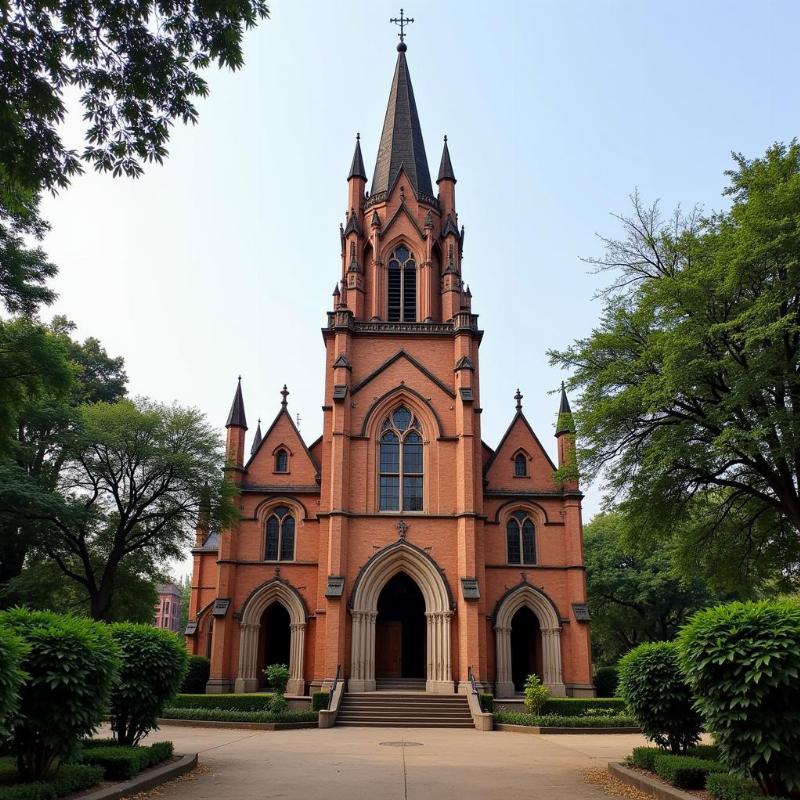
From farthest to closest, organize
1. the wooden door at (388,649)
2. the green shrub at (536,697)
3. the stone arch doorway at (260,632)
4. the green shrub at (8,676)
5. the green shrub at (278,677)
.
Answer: the wooden door at (388,649), the stone arch doorway at (260,632), the green shrub at (278,677), the green shrub at (536,697), the green shrub at (8,676)

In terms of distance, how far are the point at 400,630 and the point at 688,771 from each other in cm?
2110

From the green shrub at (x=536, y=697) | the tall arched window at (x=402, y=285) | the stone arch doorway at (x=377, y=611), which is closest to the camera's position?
the green shrub at (x=536, y=697)

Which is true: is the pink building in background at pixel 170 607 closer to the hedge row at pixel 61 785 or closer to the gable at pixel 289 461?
the gable at pixel 289 461

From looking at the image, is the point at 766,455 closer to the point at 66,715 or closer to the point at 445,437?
the point at 445,437

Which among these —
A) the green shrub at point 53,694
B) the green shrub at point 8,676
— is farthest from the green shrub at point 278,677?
the green shrub at point 8,676

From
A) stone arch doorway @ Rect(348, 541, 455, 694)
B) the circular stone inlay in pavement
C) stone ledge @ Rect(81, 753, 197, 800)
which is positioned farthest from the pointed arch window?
stone ledge @ Rect(81, 753, 197, 800)

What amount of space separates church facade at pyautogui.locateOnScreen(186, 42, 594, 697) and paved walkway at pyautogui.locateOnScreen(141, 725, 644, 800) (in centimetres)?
745

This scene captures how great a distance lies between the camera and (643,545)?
22.7 meters

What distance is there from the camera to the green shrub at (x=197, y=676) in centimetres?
2883

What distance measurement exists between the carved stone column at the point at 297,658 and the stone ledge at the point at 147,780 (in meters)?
16.0

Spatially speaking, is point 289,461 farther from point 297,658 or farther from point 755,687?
point 755,687

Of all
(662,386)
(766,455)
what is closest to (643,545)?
(766,455)

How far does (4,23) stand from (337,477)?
845 inches

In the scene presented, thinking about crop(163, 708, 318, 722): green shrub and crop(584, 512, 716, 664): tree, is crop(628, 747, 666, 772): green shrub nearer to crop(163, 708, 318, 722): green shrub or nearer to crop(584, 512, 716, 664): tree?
crop(163, 708, 318, 722): green shrub
